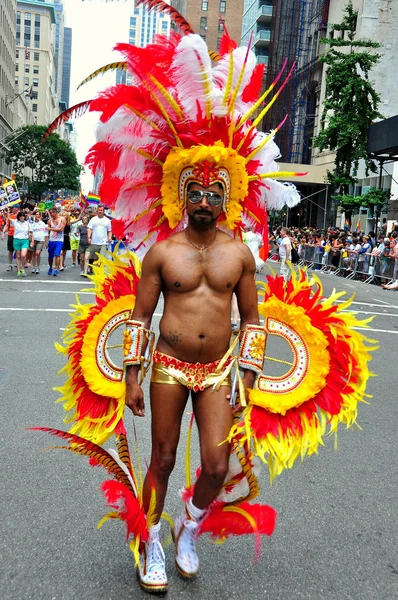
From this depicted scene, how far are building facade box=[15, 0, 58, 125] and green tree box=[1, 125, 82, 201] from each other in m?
64.2

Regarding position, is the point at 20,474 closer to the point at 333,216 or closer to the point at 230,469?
the point at 230,469

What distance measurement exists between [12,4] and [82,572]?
327 feet

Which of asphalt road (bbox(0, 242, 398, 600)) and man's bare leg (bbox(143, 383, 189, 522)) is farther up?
man's bare leg (bbox(143, 383, 189, 522))

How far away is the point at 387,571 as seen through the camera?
11.2ft

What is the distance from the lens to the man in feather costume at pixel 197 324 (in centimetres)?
324

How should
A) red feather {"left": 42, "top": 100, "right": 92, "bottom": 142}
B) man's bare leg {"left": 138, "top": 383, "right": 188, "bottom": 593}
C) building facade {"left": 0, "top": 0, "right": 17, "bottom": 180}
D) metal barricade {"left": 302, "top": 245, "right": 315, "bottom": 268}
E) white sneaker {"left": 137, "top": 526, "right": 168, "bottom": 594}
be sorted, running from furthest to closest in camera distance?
building facade {"left": 0, "top": 0, "right": 17, "bottom": 180} → metal barricade {"left": 302, "top": 245, "right": 315, "bottom": 268} → red feather {"left": 42, "top": 100, "right": 92, "bottom": 142} → man's bare leg {"left": 138, "top": 383, "right": 188, "bottom": 593} → white sneaker {"left": 137, "top": 526, "right": 168, "bottom": 594}

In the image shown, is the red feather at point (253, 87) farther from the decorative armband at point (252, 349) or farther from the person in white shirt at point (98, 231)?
the person in white shirt at point (98, 231)

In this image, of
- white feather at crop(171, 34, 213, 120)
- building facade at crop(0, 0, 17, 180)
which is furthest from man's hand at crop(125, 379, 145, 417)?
building facade at crop(0, 0, 17, 180)

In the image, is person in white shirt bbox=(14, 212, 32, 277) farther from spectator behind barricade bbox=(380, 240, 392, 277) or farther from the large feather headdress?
the large feather headdress

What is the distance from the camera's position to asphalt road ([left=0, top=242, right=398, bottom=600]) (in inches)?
125

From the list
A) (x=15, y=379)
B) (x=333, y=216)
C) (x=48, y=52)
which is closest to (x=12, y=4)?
(x=48, y=52)

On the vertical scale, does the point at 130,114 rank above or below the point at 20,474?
above

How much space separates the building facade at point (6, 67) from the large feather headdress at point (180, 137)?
79.7 m

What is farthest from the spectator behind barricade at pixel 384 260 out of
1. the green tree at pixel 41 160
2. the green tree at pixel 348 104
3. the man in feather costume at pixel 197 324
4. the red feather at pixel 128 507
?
the green tree at pixel 41 160
